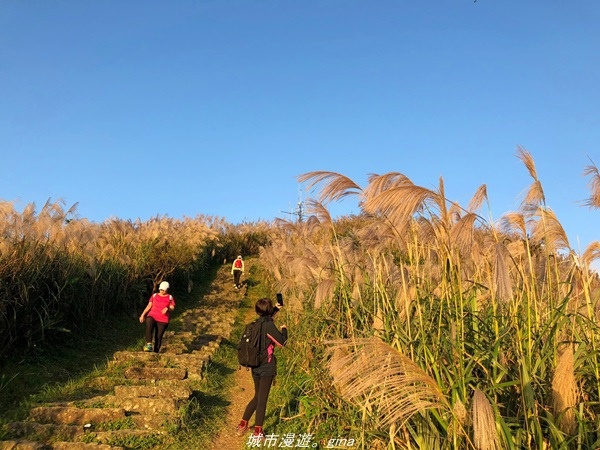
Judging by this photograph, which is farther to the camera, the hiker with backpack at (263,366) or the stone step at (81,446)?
the hiker with backpack at (263,366)

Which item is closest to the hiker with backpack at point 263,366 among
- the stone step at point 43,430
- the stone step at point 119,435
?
the stone step at point 119,435

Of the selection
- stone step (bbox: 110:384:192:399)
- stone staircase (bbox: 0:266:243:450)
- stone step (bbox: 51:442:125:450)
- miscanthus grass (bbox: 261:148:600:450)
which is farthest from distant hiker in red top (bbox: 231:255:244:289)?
miscanthus grass (bbox: 261:148:600:450)

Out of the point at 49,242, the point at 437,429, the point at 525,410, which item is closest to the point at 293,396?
the point at 437,429

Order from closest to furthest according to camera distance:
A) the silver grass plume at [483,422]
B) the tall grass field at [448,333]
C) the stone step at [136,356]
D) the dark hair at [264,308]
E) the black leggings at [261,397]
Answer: the silver grass plume at [483,422], the tall grass field at [448,333], the black leggings at [261,397], the dark hair at [264,308], the stone step at [136,356]

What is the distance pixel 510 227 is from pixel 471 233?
880 millimetres

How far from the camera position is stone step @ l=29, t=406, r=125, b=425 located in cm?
589

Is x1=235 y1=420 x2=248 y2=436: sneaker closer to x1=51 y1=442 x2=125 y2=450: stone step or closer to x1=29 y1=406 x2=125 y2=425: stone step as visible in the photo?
x1=29 y1=406 x2=125 y2=425: stone step

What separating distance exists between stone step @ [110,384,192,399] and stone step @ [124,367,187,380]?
80 centimetres

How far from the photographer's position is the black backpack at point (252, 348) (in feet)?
19.2

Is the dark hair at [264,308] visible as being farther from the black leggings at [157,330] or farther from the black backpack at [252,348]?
the black leggings at [157,330]

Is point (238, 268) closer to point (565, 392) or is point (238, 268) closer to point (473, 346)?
point (473, 346)

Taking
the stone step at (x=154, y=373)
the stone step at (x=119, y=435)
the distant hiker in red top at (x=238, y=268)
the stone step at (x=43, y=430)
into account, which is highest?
the distant hiker in red top at (x=238, y=268)

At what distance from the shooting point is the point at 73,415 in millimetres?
5922

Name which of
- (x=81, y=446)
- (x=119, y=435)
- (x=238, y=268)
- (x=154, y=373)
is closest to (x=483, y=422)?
(x=81, y=446)
